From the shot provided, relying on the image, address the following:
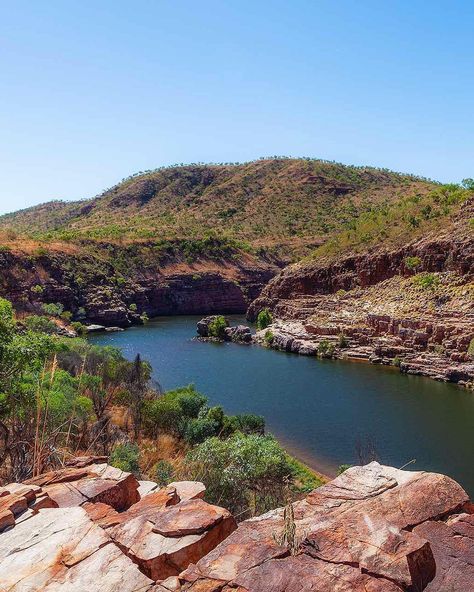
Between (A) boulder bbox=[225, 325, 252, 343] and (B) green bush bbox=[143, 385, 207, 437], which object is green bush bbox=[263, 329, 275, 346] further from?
(B) green bush bbox=[143, 385, 207, 437]

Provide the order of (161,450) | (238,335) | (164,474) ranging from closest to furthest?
(164,474) < (161,450) < (238,335)

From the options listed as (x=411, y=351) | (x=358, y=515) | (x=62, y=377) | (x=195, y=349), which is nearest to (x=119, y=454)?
(x=62, y=377)

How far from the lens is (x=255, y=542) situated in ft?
24.5

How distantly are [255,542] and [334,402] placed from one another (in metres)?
30.3

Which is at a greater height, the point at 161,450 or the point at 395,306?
the point at 395,306

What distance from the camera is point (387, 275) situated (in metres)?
61.4

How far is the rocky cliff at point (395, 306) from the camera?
1788 inches

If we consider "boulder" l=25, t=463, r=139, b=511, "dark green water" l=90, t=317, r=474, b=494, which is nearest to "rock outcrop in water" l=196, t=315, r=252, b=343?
"dark green water" l=90, t=317, r=474, b=494

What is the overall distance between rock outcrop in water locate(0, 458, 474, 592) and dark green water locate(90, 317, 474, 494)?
1747cm

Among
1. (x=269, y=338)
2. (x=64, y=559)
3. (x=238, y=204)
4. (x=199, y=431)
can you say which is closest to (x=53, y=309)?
(x=269, y=338)

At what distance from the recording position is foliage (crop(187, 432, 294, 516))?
17328 mm

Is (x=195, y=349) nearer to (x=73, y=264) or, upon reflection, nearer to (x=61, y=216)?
(x=73, y=264)

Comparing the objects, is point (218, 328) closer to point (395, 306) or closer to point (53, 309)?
point (53, 309)

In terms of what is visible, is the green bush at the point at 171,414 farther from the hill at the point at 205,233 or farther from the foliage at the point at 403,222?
the foliage at the point at 403,222
